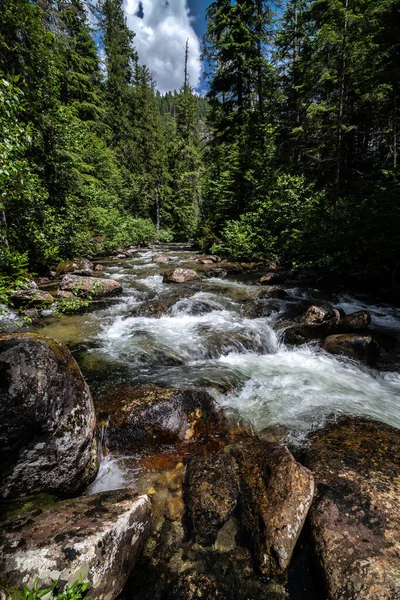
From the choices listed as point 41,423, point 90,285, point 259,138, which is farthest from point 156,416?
point 259,138

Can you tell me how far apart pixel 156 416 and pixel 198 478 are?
101 cm

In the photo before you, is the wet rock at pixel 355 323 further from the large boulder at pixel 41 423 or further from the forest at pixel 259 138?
the large boulder at pixel 41 423

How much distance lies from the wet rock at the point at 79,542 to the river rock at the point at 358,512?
5.49 ft

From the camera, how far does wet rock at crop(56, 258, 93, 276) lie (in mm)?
12438

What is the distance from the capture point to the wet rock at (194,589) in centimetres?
219

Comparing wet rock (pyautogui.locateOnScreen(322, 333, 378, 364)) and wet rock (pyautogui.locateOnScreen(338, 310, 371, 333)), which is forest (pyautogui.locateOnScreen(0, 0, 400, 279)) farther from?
wet rock (pyautogui.locateOnScreen(322, 333, 378, 364))

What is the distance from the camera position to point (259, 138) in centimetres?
1711

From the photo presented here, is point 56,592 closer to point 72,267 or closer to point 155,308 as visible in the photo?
point 155,308

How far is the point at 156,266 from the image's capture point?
1586cm

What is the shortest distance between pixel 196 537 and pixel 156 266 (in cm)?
1417

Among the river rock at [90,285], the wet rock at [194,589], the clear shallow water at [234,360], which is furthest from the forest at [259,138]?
the wet rock at [194,589]

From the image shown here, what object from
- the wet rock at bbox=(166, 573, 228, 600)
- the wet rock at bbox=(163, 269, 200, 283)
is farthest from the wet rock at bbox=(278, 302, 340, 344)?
the wet rock at bbox=(163, 269, 200, 283)

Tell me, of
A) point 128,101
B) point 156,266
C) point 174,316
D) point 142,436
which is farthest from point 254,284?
point 128,101

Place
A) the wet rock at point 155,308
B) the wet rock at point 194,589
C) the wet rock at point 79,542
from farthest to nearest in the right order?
the wet rock at point 155,308, the wet rock at point 194,589, the wet rock at point 79,542
